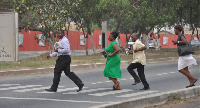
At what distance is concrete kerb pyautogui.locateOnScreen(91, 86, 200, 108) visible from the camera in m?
7.71

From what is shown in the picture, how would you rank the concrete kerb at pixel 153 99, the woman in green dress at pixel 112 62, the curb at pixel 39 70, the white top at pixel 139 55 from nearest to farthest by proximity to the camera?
the concrete kerb at pixel 153 99 < the woman in green dress at pixel 112 62 < the white top at pixel 139 55 < the curb at pixel 39 70

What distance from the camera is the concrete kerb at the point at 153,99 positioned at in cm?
771

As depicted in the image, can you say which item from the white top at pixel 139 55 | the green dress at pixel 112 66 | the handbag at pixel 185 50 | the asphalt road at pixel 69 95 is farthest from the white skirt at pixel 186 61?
the green dress at pixel 112 66

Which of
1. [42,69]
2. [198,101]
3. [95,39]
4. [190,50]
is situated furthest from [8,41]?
[95,39]

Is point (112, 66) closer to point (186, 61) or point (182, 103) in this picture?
point (186, 61)

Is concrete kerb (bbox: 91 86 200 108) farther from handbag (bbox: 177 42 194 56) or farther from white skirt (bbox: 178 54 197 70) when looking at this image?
handbag (bbox: 177 42 194 56)

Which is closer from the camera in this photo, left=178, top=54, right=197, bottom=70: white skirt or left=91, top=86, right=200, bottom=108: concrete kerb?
left=91, top=86, right=200, bottom=108: concrete kerb

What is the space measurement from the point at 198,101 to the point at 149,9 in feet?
74.2

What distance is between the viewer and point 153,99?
8.78m

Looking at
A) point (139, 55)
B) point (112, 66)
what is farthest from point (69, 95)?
point (139, 55)

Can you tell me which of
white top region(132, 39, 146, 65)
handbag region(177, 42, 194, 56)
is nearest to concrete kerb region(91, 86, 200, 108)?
handbag region(177, 42, 194, 56)

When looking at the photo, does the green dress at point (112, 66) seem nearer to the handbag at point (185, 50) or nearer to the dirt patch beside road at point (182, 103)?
the handbag at point (185, 50)

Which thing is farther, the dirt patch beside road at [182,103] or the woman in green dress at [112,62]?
the woman in green dress at [112,62]

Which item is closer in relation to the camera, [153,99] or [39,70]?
[153,99]
